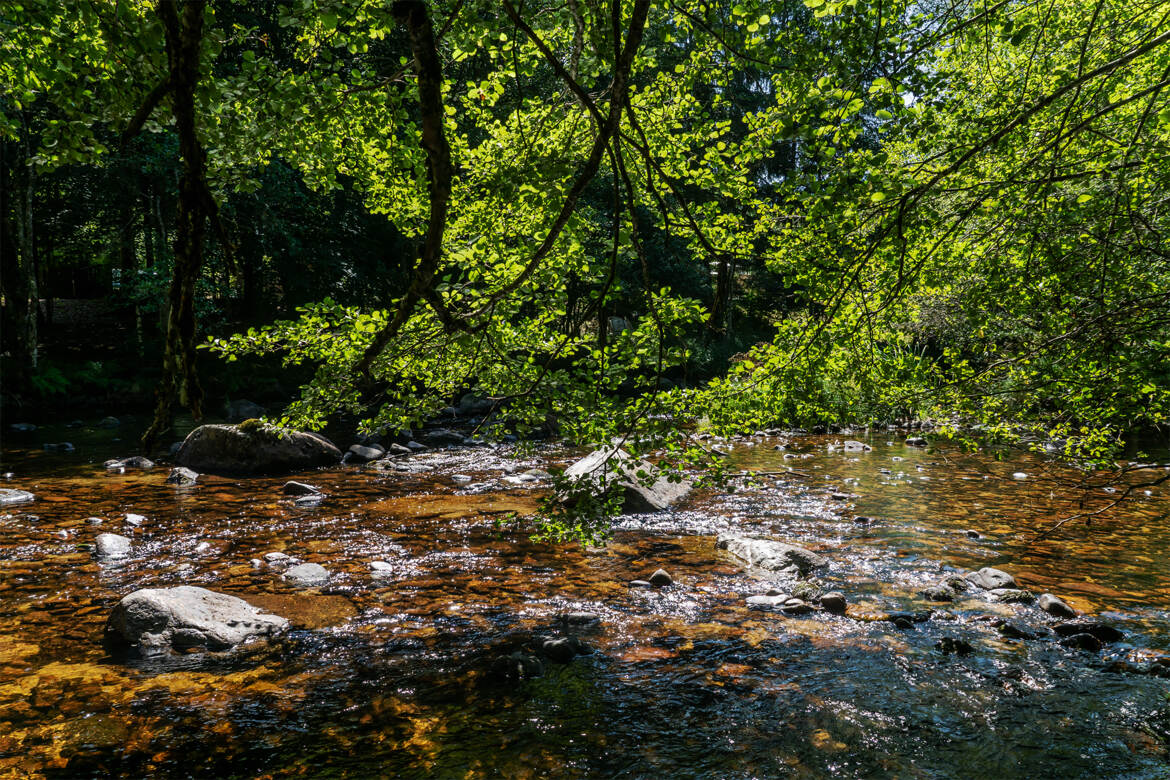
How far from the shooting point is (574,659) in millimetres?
6133

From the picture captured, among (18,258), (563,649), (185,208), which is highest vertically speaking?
(18,258)

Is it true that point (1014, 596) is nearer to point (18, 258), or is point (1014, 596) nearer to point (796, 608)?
point (796, 608)

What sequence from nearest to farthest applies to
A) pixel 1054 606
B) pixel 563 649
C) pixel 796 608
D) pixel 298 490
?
pixel 563 649, pixel 1054 606, pixel 796 608, pixel 298 490

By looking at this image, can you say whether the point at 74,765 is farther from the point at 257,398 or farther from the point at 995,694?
the point at 257,398

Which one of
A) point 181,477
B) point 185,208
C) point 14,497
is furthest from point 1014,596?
point 14,497

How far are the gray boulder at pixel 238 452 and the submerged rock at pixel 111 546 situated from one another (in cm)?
506

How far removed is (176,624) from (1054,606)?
8967 millimetres

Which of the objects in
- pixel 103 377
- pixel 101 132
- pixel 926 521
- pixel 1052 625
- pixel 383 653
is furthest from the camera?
pixel 103 377

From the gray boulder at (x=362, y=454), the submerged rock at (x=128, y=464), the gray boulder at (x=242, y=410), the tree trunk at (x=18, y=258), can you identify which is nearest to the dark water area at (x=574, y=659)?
the submerged rock at (x=128, y=464)

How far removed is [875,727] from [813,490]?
345 inches

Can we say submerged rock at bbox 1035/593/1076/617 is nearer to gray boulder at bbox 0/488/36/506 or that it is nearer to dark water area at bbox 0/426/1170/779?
dark water area at bbox 0/426/1170/779

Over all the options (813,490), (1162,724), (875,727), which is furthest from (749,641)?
(813,490)

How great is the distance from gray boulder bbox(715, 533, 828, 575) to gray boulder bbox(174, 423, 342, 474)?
979 centimetres

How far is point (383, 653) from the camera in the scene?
6.19 meters
